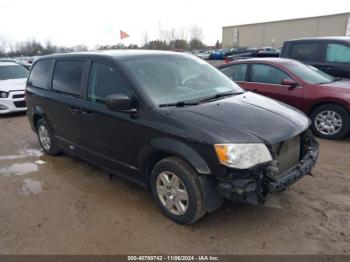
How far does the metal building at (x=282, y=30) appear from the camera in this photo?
2255 inches

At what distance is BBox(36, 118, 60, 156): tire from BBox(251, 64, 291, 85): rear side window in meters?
4.21

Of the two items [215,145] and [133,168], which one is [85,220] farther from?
[215,145]

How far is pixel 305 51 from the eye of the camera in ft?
24.9

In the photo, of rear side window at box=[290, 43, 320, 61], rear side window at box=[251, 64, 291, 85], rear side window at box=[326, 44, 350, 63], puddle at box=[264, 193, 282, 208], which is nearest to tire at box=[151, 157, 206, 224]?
puddle at box=[264, 193, 282, 208]

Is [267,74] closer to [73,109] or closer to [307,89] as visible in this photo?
[307,89]

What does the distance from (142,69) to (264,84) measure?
3.61 m

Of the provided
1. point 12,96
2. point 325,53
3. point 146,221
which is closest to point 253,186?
point 146,221

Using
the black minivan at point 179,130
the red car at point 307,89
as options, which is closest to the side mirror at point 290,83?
the red car at point 307,89

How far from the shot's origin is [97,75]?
12.6 ft

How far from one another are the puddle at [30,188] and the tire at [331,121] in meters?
4.92

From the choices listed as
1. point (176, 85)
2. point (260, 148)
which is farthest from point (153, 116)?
point (260, 148)

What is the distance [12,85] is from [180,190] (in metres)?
8.17

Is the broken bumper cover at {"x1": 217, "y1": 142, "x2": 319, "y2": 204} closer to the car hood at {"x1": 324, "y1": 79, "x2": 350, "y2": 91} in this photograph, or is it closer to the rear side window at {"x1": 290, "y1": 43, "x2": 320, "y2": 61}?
the car hood at {"x1": 324, "y1": 79, "x2": 350, "y2": 91}

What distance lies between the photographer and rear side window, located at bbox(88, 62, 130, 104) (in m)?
3.49
